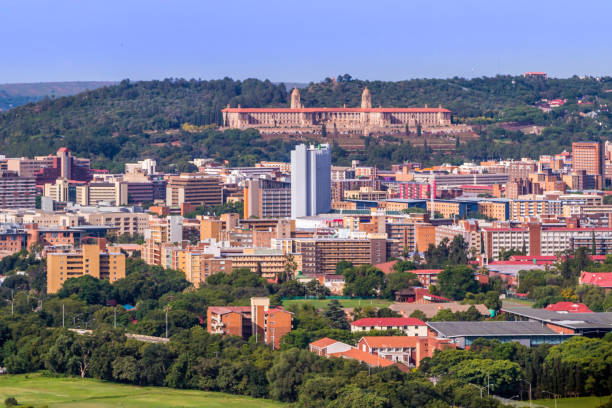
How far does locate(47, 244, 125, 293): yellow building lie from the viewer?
45.1 m

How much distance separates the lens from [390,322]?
36.3 meters

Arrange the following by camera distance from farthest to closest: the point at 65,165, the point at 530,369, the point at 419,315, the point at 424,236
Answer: the point at 65,165 < the point at 424,236 < the point at 419,315 < the point at 530,369

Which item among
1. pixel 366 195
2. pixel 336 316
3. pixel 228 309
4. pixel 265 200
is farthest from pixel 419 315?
Answer: pixel 366 195

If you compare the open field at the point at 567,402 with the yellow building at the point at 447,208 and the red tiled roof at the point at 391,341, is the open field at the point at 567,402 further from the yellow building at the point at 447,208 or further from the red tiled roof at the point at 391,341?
the yellow building at the point at 447,208

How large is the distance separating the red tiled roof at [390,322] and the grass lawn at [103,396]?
6.07 meters

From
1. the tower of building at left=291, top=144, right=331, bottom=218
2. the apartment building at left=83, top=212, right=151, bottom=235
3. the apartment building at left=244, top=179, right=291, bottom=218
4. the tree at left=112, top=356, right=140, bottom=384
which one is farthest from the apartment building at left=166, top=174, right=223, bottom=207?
the tree at left=112, top=356, right=140, bottom=384

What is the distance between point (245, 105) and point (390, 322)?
72165 mm

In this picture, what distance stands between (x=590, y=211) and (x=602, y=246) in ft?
37.5

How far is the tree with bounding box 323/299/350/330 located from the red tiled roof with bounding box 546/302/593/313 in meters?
4.71

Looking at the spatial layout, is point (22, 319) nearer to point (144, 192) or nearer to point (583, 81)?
point (144, 192)

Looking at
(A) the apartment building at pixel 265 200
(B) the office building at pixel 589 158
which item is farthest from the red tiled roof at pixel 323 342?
(B) the office building at pixel 589 158

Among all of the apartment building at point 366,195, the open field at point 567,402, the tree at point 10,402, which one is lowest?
the open field at point 567,402

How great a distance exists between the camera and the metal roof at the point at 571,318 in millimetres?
34938

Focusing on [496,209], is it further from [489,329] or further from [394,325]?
[489,329]
